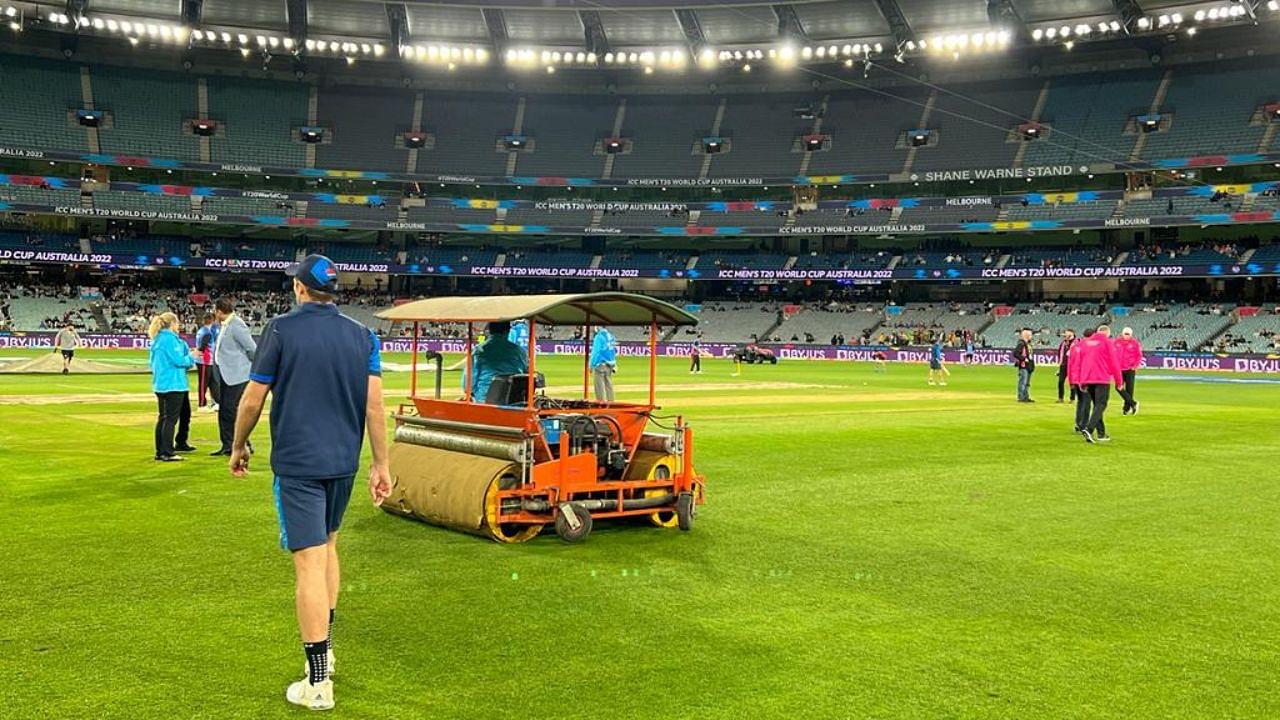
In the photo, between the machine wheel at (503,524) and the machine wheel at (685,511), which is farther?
the machine wheel at (685,511)

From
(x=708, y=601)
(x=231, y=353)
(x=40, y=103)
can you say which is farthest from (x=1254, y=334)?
(x=40, y=103)

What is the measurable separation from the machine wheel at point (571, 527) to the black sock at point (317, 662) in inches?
158

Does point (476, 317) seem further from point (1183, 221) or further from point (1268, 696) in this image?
point (1183, 221)

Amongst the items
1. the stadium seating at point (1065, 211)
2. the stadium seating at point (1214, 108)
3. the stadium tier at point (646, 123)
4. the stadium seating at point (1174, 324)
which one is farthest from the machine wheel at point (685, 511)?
the stadium seating at point (1214, 108)

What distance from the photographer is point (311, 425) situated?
5203 millimetres

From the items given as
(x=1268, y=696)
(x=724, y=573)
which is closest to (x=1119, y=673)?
(x=1268, y=696)

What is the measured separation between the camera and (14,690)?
5.07m

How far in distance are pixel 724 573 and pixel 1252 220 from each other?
64.6 m

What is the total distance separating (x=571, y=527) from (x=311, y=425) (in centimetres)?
415

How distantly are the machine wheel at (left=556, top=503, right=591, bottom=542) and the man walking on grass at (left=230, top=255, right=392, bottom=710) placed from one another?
378 cm

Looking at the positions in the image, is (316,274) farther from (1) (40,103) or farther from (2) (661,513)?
(1) (40,103)

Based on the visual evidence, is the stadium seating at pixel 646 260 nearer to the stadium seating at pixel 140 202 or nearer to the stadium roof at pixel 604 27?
the stadium roof at pixel 604 27

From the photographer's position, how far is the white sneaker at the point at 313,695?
493cm

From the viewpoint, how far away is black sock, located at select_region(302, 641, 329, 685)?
16.4ft
